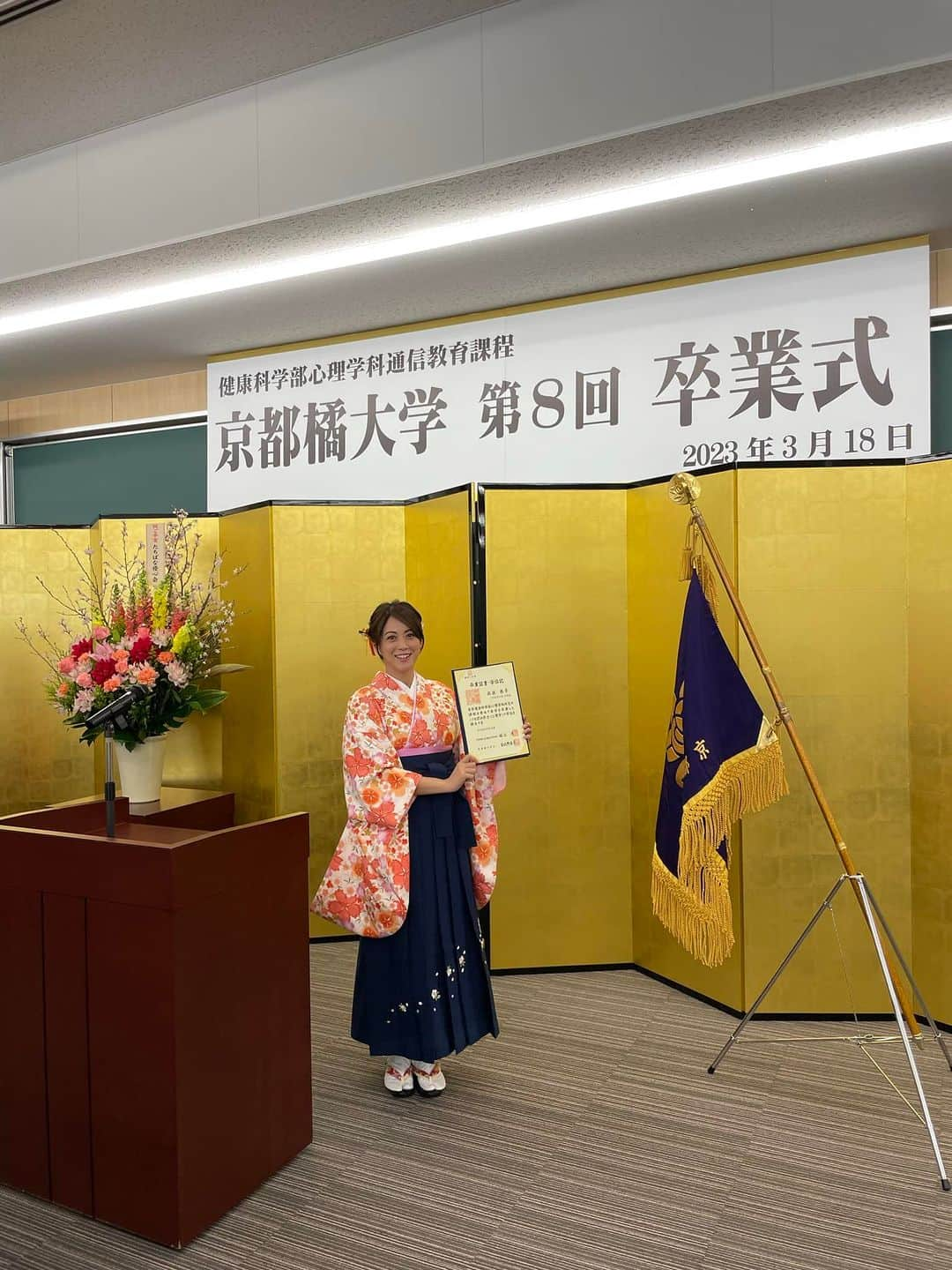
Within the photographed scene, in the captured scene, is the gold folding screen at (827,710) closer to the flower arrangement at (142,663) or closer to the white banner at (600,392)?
the white banner at (600,392)

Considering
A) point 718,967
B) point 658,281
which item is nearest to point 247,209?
point 658,281

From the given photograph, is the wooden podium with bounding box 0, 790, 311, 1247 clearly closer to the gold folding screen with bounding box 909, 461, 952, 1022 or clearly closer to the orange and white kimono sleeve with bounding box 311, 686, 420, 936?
the orange and white kimono sleeve with bounding box 311, 686, 420, 936

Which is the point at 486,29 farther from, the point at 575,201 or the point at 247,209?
the point at 247,209

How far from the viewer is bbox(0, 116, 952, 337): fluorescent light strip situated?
3.08 meters

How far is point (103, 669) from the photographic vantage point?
3332 mm

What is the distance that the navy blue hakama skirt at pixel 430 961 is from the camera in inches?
113

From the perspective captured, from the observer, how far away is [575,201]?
3475 mm

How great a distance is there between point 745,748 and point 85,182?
3.51 metres

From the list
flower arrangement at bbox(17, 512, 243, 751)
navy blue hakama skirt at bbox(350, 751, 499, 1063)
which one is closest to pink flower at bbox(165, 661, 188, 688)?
flower arrangement at bbox(17, 512, 243, 751)

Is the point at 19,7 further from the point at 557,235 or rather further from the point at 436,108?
the point at 557,235

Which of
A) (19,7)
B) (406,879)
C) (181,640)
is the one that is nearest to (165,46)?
(19,7)

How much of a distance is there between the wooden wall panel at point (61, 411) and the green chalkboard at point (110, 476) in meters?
0.11

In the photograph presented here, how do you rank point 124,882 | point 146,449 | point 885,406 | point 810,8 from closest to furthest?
point 124,882, point 810,8, point 885,406, point 146,449

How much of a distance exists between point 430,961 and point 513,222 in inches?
106
